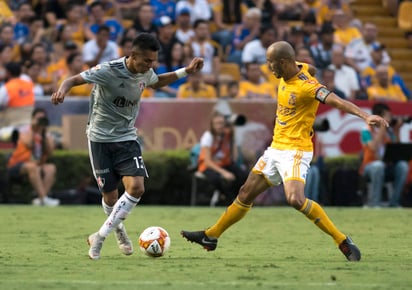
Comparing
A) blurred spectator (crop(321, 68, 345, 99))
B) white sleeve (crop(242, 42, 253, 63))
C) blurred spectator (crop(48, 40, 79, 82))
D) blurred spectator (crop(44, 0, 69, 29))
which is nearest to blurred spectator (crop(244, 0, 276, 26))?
white sleeve (crop(242, 42, 253, 63))

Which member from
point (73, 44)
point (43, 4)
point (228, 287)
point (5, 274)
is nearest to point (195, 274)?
point (228, 287)

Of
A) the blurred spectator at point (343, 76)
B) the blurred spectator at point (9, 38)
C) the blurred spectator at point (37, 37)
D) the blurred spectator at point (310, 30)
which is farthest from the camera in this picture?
the blurred spectator at point (310, 30)

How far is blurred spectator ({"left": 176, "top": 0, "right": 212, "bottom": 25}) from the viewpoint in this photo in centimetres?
2427

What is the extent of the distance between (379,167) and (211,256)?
9068mm

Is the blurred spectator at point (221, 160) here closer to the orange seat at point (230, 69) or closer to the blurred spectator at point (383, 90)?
the orange seat at point (230, 69)

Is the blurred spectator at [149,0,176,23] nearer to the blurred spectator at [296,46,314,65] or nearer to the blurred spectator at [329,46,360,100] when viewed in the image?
the blurred spectator at [296,46,314,65]

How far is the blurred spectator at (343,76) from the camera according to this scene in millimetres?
22891

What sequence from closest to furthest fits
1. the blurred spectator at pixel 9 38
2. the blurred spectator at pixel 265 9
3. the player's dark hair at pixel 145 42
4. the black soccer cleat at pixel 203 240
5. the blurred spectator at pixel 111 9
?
the player's dark hair at pixel 145 42 < the black soccer cleat at pixel 203 240 < the blurred spectator at pixel 9 38 < the blurred spectator at pixel 111 9 < the blurred spectator at pixel 265 9

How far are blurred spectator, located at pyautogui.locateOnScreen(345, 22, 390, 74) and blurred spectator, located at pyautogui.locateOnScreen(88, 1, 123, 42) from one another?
506 centimetres

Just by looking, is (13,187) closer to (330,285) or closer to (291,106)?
(291,106)

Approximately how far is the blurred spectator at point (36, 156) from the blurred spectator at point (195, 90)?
9.61 feet

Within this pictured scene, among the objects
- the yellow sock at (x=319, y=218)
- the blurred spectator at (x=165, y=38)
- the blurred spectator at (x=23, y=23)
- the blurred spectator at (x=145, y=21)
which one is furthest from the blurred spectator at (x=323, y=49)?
the yellow sock at (x=319, y=218)

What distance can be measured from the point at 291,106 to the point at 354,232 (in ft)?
13.7

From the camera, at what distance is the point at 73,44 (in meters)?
22.2
